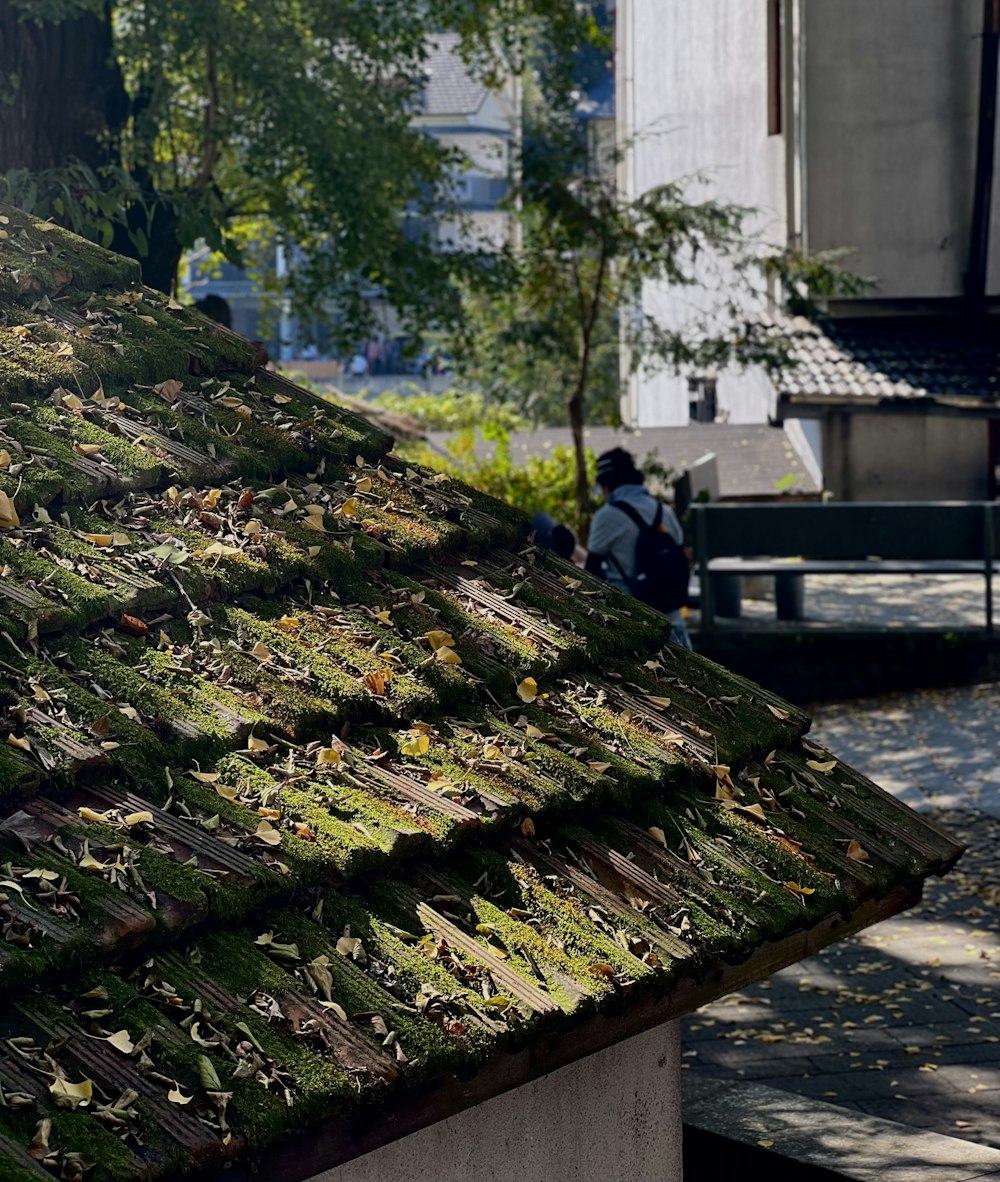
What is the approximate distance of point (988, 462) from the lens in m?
20.7

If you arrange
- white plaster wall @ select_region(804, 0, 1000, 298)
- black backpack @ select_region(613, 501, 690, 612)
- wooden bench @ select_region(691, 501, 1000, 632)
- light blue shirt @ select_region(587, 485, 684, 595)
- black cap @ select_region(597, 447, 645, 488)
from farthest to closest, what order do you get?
white plaster wall @ select_region(804, 0, 1000, 298) → wooden bench @ select_region(691, 501, 1000, 632) → black cap @ select_region(597, 447, 645, 488) → light blue shirt @ select_region(587, 485, 684, 595) → black backpack @ select_region(613, 501, 690, 612)

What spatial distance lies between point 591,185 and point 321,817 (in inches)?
570

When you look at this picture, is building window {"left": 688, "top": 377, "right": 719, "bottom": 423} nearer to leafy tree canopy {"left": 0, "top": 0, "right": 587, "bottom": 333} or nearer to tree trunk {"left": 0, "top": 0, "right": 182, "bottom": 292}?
leafy tree canopy {"left": 0, "top": 0, "right": 587, "bottom": 333}

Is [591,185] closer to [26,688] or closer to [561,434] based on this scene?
[561,434]

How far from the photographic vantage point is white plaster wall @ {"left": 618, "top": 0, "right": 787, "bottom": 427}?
22.9 metres

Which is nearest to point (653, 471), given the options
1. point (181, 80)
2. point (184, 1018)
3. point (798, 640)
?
point (798, 640)

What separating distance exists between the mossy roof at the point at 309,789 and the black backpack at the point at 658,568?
15.8ft

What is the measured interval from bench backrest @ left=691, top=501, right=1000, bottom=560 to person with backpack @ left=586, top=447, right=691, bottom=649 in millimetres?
4235

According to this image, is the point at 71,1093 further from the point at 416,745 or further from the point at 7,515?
Result: the point at 7,515

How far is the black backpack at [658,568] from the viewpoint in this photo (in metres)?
8.83

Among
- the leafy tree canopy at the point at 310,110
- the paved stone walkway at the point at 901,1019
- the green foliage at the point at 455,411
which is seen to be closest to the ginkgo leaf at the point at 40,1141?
the paved stone walkway at the point at 901,1019

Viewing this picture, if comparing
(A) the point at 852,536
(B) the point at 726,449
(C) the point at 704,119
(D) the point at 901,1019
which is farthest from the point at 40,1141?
(C) the point at 704,119

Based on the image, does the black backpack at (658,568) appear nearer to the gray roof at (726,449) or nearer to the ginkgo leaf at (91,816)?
the ginkgo leaf at (91,816)

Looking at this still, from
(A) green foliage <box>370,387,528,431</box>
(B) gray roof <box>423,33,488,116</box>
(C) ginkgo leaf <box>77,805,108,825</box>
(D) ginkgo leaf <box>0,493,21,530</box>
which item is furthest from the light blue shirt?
(B) gray roof <box>423,33,488,116</box>
